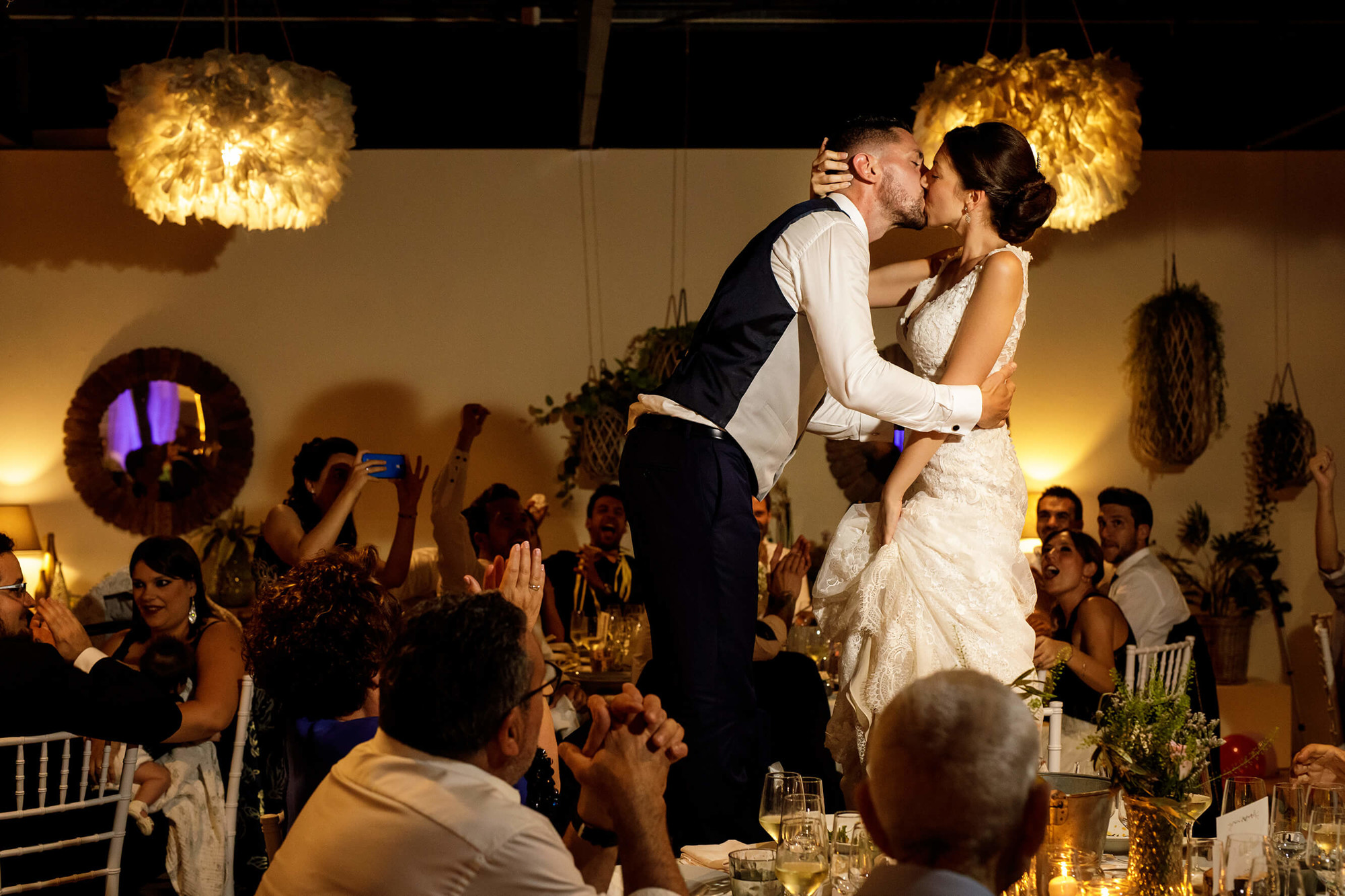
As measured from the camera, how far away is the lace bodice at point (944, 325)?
2.68 meters

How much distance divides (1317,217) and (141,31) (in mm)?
6787

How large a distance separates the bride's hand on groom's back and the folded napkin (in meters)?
1.38

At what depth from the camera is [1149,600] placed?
5062mm

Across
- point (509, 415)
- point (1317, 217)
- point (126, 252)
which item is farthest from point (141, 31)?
point (1317, 217)

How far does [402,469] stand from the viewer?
15.8ft

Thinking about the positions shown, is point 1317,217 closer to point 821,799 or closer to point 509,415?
point 509,415

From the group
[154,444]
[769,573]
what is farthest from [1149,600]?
[154,444]

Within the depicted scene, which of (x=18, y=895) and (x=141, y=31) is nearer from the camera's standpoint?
(x=18, y=895)

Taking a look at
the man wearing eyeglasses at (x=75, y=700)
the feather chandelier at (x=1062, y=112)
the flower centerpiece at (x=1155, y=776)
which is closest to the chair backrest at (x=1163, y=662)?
the feather chandelier at (x=1062, y=112)

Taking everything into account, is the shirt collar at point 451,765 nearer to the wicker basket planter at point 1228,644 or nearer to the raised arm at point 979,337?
the raised arm at point 979,337

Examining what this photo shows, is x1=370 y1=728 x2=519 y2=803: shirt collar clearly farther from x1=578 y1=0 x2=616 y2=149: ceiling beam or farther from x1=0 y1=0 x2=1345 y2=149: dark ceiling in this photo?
Answer: x1=0 y1=0 x2=1345 y2=149: dark ceiling

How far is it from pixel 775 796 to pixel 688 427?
0.84 meters

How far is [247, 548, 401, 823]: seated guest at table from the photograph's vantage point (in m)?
2.02

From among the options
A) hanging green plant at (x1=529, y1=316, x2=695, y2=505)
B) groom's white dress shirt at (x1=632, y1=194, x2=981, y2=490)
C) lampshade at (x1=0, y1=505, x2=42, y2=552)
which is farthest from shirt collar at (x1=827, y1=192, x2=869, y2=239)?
lampshade at (x1=0, y1=505, x2=42, y2=552)
